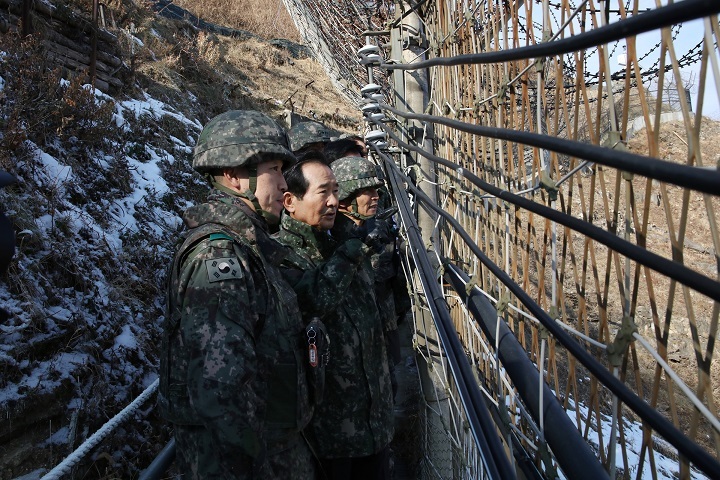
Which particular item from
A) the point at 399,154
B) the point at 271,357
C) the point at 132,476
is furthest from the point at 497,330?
the point at 132,476

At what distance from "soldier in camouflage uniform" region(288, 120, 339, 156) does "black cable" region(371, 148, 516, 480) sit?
1.22 m

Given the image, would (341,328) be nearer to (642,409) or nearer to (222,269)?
(222,269)

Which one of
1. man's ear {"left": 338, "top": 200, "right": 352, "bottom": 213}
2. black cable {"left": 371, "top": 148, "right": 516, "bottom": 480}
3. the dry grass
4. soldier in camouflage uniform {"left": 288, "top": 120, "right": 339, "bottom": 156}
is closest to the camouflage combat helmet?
soldier in camouflage uniform {"left": 288, "top": 120, "right": 339, "bottom": 156}

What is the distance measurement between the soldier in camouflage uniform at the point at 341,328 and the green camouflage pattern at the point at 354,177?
2.05 feet

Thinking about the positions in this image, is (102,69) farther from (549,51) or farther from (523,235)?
(549,51)

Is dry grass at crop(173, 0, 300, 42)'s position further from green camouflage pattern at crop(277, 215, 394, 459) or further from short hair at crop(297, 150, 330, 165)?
green camouflage pattern at crop(277, 215, 394, 459)

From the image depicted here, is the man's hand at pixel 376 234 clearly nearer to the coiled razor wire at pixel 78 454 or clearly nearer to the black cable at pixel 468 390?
the black cable at pixel 468 390

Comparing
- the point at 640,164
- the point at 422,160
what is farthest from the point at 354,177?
the point at 640,164

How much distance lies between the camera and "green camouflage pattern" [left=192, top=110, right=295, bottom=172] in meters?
2.04

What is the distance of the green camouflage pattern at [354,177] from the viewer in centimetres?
337

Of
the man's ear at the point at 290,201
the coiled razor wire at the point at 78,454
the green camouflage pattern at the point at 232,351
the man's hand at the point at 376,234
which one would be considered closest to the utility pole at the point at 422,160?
the man's hand at the point at 376,234

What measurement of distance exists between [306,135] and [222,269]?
58.2 inches

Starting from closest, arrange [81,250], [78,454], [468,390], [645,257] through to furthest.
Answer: [645,257], [468,390], [78,454], [81,250]

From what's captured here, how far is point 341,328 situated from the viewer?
255cm
